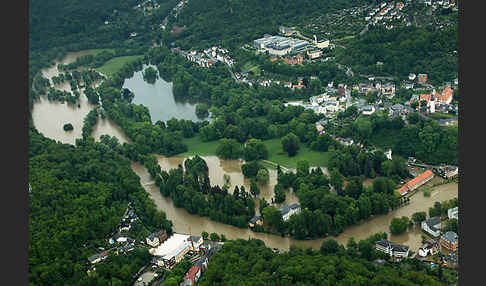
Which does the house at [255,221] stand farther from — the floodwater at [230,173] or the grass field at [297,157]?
the grass field at [297,157]

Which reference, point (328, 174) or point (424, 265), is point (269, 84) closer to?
point (328, 174)

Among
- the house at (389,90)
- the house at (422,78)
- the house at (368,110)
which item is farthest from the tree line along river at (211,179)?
the house at (422,78)

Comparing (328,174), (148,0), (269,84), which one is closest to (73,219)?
(328,174)

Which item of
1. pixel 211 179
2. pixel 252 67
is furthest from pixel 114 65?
pixel 211 179

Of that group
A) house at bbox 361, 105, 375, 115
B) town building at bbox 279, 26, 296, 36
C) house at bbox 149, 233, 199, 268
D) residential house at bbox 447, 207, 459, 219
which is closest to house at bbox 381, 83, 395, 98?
house at bbox 361, 105, 375, 115

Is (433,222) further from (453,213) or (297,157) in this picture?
(297,157)

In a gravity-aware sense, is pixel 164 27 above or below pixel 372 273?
above
